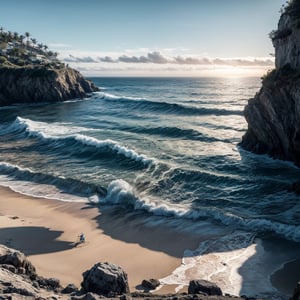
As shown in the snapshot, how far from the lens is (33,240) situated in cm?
2036

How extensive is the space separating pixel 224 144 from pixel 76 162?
53.1ft

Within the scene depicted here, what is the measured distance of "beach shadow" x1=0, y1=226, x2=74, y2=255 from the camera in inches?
758

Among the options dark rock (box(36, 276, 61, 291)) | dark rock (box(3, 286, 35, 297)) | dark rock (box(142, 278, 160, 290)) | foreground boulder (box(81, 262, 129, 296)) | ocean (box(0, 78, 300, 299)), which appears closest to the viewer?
dark rock (box(3, 286, 35, 297))

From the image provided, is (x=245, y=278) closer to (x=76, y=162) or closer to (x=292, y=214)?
(x=292, y=214)

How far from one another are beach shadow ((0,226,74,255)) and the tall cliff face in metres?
18.7

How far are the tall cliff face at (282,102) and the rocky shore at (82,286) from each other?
771 inches

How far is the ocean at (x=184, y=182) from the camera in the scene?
18.1 metres

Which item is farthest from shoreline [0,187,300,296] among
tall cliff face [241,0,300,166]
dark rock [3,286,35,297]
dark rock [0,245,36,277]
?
tall cliff face [241,0,300,166]

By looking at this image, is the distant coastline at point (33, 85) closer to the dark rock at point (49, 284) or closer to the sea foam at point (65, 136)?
the sea foam at point (65, 136)

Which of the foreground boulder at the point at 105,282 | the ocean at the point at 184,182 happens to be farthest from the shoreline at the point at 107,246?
the foreground boulder at the point at 105,282

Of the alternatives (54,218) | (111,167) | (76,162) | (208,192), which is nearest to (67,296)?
(54,218)

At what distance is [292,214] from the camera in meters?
22.4

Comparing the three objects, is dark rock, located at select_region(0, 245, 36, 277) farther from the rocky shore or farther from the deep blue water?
the deep blue water

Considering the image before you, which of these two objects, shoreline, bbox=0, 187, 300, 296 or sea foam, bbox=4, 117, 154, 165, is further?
sea foam, bbox=4, 117, 154, 165
